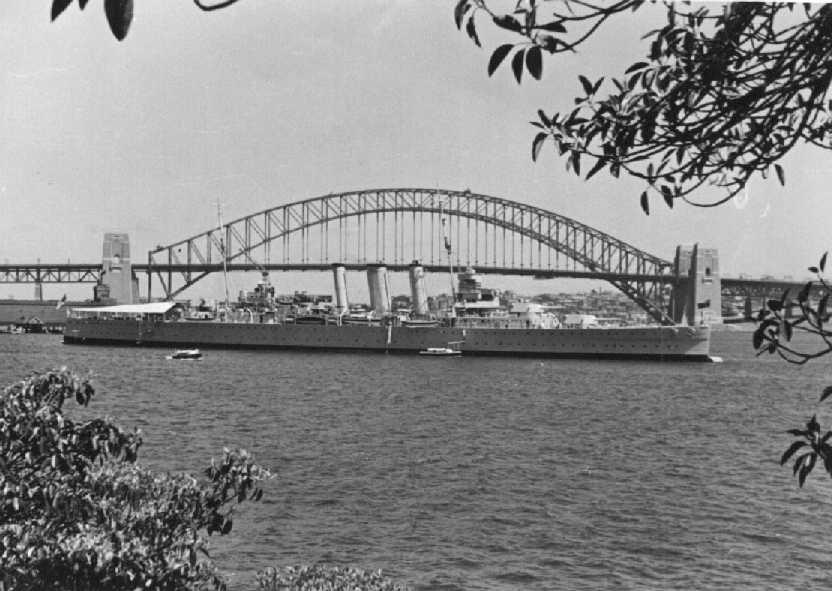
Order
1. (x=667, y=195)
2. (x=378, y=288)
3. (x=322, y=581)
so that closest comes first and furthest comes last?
(x=667, y=195) → (x=322, y=581) → (x=378, y=288)

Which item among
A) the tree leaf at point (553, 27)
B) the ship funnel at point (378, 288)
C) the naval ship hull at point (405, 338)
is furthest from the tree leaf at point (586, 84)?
the ship funnel at point (378, 288)

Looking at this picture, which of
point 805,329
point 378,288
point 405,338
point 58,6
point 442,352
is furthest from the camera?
point 378,288

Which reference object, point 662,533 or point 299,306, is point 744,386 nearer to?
point 662,533

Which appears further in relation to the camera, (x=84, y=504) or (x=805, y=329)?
(x=84, y=504)

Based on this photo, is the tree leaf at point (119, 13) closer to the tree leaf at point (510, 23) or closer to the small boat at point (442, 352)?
the tree leaf at point (510, 23)

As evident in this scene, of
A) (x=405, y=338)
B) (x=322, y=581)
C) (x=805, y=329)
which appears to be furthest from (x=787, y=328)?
(x=405, y=338)

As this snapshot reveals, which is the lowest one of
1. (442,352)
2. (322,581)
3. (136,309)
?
(442,352)

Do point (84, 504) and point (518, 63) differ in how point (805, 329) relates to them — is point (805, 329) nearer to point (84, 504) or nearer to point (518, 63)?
point (518, 63)
